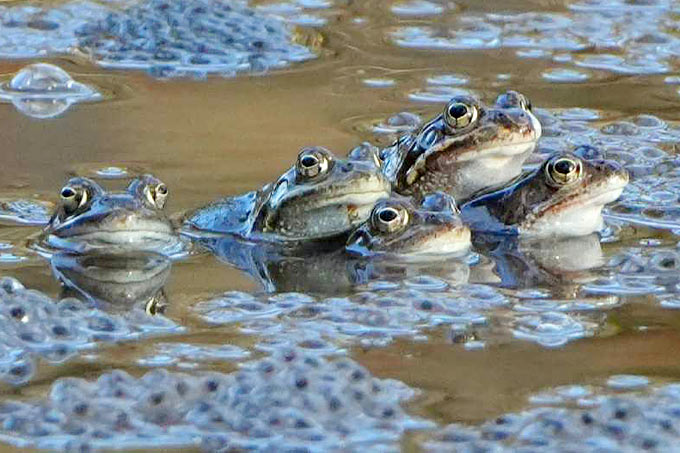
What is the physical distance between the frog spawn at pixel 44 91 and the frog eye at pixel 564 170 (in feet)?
7.99

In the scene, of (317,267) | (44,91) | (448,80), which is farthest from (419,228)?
(44,91)

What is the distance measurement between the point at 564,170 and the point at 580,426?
63.4 inches

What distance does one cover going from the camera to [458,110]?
17.1ft

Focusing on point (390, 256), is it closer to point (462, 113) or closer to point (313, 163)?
point (313, 163)

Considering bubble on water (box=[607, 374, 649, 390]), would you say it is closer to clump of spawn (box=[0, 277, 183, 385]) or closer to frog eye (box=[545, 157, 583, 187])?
clump of spawn (box=[0, 277, 183, 385])

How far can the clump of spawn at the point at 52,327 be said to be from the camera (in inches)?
162

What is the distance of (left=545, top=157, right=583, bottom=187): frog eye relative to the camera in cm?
505

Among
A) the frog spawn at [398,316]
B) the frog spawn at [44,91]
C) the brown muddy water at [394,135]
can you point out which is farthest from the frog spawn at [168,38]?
the frog spawn at [398,316]

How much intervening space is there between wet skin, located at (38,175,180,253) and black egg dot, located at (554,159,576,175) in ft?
4.02

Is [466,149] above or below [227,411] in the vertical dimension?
above

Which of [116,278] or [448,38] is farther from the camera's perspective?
[448,38]

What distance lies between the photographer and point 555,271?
191 inches

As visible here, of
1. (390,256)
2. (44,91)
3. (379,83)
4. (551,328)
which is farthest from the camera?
(379,83)

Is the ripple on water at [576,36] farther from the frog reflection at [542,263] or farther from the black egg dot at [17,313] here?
the black egg dot at [17,313]
